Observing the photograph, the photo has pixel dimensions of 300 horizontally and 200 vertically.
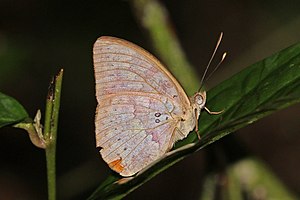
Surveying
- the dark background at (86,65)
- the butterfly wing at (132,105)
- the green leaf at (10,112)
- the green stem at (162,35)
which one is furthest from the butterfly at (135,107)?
the dark background at (86,65)

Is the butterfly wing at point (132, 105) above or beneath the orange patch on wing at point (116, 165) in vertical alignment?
above

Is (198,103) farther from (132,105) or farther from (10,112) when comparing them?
(10,112)

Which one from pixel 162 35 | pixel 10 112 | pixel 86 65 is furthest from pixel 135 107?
pixel 86 65

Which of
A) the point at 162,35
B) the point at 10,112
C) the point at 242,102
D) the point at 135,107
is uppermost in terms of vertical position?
the point at 162,35

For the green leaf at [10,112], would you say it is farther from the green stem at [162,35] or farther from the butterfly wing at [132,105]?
the green stem at [162,35]

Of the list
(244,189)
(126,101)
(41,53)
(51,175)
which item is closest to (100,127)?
(126,101)

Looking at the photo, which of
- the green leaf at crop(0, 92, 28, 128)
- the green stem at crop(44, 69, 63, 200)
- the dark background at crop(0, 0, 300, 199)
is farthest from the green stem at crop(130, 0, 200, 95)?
the green stem at crop(44, 69, 63, 200)
